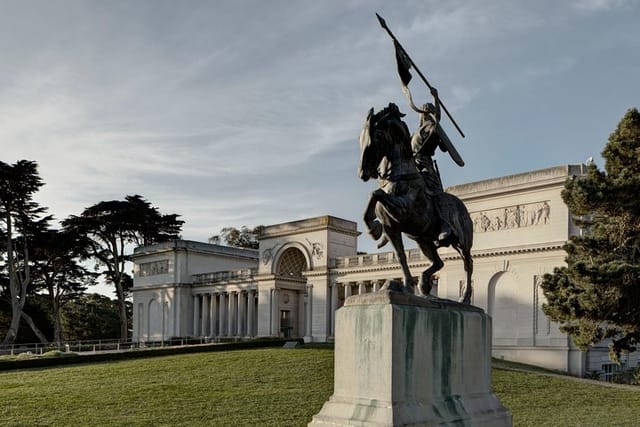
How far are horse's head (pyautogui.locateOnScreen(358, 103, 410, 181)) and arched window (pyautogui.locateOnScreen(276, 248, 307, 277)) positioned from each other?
4479 cm

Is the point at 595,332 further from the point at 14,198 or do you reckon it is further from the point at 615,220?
the point at 14,198

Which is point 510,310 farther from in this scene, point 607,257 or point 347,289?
point 347,289

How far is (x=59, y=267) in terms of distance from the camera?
6228 centimetres

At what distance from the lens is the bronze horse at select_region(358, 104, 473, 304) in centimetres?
819

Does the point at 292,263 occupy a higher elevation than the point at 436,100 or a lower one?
lower

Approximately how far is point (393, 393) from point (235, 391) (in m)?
14.9

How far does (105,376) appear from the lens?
25812 millimetres

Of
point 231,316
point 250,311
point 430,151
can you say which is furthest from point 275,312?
point 430,151

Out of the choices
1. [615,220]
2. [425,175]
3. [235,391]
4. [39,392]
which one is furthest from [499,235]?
[425,175]

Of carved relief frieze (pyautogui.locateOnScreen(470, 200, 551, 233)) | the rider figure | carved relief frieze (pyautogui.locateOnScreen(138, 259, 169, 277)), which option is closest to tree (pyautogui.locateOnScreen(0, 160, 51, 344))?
carved relief frieze (pyautogui.locateOnScreen(138, 259, 169, 277))

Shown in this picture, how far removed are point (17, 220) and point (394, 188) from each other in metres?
54.0

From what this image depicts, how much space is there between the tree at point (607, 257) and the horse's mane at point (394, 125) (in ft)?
51.0

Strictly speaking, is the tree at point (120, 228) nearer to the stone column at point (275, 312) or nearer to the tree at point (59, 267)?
the tree at point (59, 267)

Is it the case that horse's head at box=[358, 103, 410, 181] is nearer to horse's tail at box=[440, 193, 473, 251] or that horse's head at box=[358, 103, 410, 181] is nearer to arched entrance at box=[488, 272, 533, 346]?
horse's tail at box=[440, 193, 473, 251]
